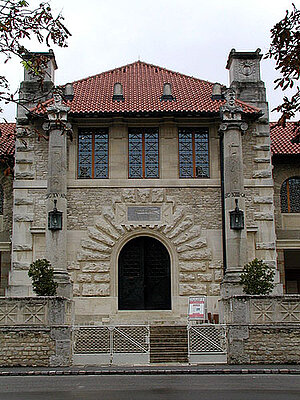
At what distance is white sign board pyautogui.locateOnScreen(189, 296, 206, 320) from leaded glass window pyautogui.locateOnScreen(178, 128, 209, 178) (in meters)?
5.81

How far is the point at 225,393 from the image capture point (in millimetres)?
11305

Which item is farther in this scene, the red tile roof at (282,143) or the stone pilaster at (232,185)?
the red tile roof at (282,143)

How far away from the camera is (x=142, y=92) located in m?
26.8

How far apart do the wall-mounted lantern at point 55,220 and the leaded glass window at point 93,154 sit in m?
2.53

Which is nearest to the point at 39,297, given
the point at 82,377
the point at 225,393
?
the point at 82,377

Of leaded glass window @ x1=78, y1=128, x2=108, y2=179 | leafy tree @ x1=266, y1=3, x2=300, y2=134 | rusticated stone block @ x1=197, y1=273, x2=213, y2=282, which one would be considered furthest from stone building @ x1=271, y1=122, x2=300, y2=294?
leafy tree @ x1=266, y1=3, x2=300, y2=134

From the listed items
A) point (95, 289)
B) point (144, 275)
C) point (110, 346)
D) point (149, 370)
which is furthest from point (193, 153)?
point (149, 370)

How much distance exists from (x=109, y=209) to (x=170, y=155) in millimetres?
3320

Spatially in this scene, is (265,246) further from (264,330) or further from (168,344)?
(168,344)

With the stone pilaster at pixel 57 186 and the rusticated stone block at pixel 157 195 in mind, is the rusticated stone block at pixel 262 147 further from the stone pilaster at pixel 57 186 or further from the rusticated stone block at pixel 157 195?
the stone pilaster at pixel 57 186

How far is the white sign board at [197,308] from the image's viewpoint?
20891 millimetres

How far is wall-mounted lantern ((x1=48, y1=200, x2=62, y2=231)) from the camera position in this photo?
2275cm

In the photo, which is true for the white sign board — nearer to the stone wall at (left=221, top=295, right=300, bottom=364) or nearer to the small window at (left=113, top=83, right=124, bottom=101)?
the stone wall at (left=221, top=295, right=300, bottom=364)

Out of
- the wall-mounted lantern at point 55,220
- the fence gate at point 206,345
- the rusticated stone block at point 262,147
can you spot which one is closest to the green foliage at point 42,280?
the wall-mounted lantern at point 55,220
